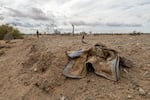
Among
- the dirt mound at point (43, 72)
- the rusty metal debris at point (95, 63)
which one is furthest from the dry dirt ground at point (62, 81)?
the rusty metal debris at point (95, 63)

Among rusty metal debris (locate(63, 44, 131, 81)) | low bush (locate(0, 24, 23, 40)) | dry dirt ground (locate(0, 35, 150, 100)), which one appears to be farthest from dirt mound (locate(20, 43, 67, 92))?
low bush (locate(0, 24, 23, 40))

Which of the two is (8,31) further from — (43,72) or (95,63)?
(95,63)

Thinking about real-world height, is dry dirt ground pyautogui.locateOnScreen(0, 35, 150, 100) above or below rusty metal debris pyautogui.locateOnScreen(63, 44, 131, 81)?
below

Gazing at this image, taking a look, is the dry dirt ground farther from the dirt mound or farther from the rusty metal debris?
the rusty metal debris

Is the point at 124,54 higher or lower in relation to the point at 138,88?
higher

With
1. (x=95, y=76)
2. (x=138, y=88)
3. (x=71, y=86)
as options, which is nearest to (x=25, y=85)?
(x=71, y=86)

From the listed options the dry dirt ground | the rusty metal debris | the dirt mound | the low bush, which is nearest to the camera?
the dry dirt ground

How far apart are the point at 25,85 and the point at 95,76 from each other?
1727 mm

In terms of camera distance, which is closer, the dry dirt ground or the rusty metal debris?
the dry dirt ground

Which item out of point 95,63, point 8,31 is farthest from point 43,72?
point 8,31

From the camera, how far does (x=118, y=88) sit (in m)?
4.58

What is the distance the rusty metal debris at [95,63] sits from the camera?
4.98m

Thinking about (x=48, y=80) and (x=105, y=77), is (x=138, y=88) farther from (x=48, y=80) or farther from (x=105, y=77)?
(x=48, y=80)

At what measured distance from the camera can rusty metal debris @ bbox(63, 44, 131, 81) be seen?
16.3 feet
